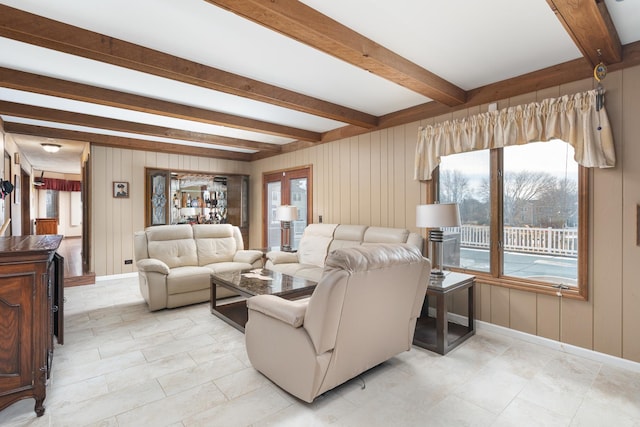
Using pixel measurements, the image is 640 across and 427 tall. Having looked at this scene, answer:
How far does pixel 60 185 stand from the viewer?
1170 centimetres

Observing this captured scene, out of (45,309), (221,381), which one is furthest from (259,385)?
(45,309)

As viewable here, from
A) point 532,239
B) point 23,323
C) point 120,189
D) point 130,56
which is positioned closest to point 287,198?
point 120,189

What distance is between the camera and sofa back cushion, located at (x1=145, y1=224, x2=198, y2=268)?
4.41m

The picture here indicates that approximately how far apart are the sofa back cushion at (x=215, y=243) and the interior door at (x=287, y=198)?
3.96 feet

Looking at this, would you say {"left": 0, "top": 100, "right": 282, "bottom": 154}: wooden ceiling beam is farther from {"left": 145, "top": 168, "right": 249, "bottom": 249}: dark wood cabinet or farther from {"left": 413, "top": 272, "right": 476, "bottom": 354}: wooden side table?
{"left": 413, "top": 272, "right": 476, "bottom": 354}: wooden side table

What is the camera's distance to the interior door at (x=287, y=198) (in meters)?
5.78

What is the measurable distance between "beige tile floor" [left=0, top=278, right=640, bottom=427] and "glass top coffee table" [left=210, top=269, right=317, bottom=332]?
0.45 meters

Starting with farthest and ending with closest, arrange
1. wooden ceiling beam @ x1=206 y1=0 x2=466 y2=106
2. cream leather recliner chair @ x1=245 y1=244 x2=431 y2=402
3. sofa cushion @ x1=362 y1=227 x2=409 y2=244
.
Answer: sofa cushion @ x1=362 y1=227 x2=409 y2=244 → cream leather recliner chair @ x1=245 y1=244 x2=431 y2=402 → wooden ceiling beam @ x1=206 y1=0 x2=466 y2=106

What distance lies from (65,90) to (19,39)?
108cm

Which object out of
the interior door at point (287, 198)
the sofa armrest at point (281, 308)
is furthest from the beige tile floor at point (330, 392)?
the interior door at point (287, 198)

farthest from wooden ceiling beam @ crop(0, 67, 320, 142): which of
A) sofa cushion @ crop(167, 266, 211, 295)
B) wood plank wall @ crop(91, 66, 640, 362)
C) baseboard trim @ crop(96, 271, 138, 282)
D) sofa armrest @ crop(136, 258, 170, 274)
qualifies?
baseboard trim @ crop(96, 271, 138, 282)

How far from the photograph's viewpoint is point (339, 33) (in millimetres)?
2150

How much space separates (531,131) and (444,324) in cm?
194

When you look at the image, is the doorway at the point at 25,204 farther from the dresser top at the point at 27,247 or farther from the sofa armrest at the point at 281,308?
the sofa armrest at the point at 281,308
